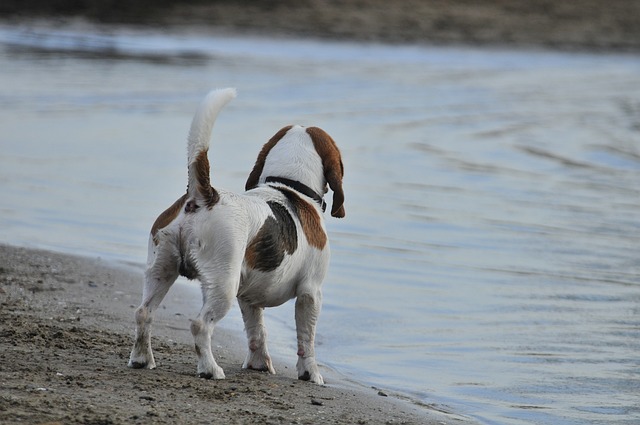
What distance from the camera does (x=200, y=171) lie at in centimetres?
559

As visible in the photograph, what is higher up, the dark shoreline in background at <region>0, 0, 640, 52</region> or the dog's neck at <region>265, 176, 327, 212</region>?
the dog's neck at <region>265, 176, 327, 212</region>

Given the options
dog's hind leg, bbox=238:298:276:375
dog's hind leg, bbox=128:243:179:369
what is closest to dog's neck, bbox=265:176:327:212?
dog's hind leg, bbox=238:298:276:375

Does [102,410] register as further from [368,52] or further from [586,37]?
[586,37]

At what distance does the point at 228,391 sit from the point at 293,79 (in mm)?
18366

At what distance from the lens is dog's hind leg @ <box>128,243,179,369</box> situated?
18.8ft

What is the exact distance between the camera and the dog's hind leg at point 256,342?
20.7 feet

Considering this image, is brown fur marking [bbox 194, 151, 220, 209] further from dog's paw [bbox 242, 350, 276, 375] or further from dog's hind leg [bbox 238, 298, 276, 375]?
dog's paw [bbox 242, 350, 276, 375]

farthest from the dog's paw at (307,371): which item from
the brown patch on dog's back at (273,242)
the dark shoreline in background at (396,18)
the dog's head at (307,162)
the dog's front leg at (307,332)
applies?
the dark shoreline in background at (396,18)

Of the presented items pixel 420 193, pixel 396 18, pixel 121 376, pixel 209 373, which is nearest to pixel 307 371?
pixel 209 373

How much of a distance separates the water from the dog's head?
111 cm

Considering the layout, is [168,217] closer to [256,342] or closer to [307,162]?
[256,342]

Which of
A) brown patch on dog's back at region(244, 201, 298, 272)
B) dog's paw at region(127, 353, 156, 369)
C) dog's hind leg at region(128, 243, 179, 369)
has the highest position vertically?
brown patch on dog's back at region(244, 201, 298, 272)

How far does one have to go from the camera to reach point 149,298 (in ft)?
18.9

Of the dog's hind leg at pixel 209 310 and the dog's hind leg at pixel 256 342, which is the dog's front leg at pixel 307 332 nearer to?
the dog's hind leg at pixel 256 342
